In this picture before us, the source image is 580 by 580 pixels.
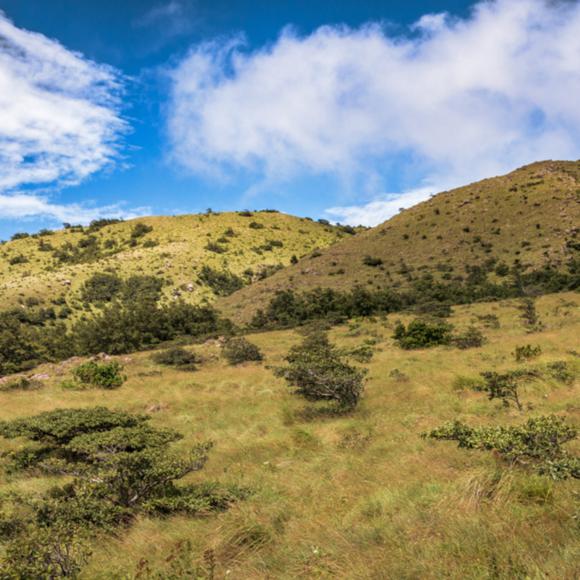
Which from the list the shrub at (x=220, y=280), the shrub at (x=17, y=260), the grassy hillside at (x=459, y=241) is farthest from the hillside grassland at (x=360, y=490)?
the shrub at (x=17, y=260)

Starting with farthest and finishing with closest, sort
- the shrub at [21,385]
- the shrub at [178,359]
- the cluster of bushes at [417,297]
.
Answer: the cluster of bushes at [417,297] → the shrub at [178,359] → the shrub at [21,385]

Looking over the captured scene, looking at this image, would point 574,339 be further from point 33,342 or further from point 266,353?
point 33,342

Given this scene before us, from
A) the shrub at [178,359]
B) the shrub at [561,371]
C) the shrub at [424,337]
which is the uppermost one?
the shrub at [178,359]

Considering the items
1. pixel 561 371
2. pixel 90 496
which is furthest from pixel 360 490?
pixel 561 371

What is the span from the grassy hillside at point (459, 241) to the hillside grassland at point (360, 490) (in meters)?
35.9

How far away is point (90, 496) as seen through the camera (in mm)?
6938

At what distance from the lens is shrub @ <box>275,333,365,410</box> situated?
15594 mm

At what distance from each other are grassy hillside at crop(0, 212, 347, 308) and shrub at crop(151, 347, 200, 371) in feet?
117

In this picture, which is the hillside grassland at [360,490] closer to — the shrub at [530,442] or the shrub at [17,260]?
the shrub at [530,442]

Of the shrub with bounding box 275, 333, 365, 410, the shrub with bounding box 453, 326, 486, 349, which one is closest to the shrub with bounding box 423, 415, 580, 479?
the shrub with bounding box 275, 333, 365, 410

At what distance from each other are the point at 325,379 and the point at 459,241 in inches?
2070

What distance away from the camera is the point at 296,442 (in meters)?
12.0

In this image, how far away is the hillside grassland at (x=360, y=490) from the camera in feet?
14.3

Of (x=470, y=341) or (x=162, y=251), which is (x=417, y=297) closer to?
(x=470, y=341)
